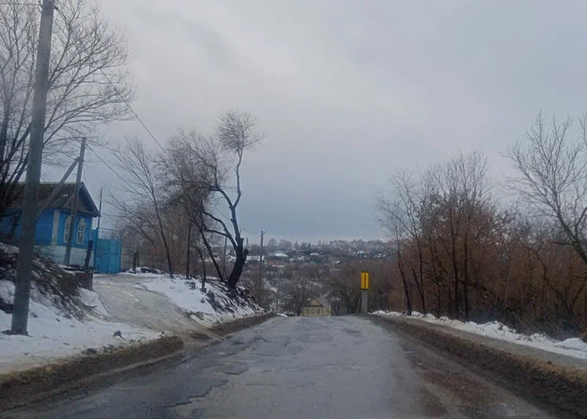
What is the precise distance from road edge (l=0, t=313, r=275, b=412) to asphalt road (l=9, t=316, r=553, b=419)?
0.40 metres

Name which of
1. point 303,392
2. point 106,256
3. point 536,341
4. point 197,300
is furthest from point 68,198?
point 303,392

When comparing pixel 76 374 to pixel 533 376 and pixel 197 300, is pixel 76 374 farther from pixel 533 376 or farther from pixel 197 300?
pixel 197 300

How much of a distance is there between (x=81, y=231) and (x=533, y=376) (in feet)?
114

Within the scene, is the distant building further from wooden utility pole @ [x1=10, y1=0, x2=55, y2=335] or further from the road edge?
wooden utility pole @ [x1=10, y1=0, x2=55, y2=335]

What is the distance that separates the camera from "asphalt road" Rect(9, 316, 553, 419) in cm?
932

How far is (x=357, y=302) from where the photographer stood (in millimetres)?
91250

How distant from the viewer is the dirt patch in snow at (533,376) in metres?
10.4

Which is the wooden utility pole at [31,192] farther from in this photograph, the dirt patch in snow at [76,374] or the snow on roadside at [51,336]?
the dirt patch in snow at [76,374]

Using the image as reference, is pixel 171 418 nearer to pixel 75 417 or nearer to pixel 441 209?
pixel 75 417

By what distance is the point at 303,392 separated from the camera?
11.2m

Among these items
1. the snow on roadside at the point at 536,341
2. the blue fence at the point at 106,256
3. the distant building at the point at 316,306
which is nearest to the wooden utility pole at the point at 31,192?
the snow on roadside at the point at 536,341

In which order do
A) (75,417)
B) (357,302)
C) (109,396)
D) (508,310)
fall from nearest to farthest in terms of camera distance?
(75,417) < (109,396) < (508,310) < (357,302)

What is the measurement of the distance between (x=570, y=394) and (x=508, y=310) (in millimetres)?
23987

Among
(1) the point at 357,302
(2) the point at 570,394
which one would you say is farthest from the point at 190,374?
(1) the point at 357,302
